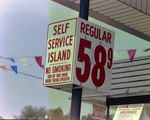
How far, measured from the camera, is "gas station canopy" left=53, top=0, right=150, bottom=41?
8438 mm

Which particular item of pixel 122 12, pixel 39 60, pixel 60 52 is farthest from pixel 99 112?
pixel 60 52

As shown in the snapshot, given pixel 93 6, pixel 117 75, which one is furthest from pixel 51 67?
pixel 117 75

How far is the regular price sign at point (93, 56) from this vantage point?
5738 millimetres

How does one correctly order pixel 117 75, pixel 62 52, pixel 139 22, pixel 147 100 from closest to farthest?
1. pixel 62 52
2. pixel 139 22
3. pixel 147 100
4. pixel 117 75

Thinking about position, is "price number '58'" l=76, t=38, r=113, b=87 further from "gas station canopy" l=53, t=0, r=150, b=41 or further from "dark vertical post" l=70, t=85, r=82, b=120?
"gas station canopy" l=53, t=0, r=150, b=41

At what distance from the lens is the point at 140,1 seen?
8.64 meters

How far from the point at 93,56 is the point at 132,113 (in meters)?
4.65

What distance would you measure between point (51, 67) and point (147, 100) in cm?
600

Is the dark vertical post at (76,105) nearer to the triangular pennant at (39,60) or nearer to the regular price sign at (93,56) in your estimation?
the regular price sign at (93,56)

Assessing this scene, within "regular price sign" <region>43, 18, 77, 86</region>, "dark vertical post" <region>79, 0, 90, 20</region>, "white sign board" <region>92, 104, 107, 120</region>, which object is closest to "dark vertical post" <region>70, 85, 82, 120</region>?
"regular price sign" <region>43, 18, 77, 86</region>

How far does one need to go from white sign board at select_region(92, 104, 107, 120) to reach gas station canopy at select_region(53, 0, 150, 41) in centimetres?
336

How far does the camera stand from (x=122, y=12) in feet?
29.8

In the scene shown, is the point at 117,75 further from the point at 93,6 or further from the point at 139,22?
the point at 93,6

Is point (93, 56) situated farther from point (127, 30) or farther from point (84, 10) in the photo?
point (127, 30)
